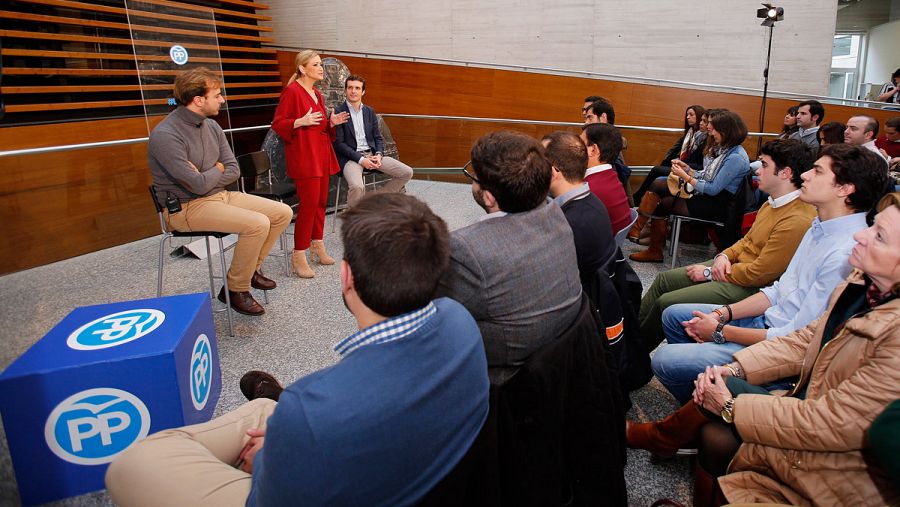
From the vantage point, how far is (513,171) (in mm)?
A: 1545

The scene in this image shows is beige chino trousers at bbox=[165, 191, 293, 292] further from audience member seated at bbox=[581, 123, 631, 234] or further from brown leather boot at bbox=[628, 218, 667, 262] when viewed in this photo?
brown leather boot at bbox=[628, 218, 667, 262]

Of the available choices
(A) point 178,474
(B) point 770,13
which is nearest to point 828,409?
(A) point 178,474

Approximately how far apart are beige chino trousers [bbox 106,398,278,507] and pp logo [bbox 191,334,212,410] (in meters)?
0.60

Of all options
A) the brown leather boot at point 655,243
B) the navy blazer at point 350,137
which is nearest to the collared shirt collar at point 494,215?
the brown leather boot at point 655,243

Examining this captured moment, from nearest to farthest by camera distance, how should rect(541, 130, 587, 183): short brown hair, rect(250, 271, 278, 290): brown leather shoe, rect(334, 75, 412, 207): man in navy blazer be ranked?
rect(541, 130, 587, 183): short brown hair
rect(250, 271, 278, 290): brown leather shoe
rect(334, 75, 412, 207): man in navy blazer

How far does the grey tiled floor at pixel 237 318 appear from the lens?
1.99 m

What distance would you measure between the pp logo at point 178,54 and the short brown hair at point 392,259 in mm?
4786

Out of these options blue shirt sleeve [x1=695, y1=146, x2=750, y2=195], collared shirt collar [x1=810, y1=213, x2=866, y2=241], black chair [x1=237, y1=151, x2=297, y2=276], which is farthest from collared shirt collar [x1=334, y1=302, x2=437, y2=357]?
blue shirt sleeve [x1=695, y1=146, x2=750, y2=195]

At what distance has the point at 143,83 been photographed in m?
4.62

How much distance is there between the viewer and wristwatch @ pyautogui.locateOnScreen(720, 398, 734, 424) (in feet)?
5.12

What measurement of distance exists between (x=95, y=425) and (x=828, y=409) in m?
2.12

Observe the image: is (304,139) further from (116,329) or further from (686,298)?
(686,298)

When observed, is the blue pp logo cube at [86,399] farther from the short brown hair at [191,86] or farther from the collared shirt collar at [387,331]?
the short brown hair at [191,86]

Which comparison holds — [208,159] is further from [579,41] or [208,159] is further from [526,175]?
[579,41]
